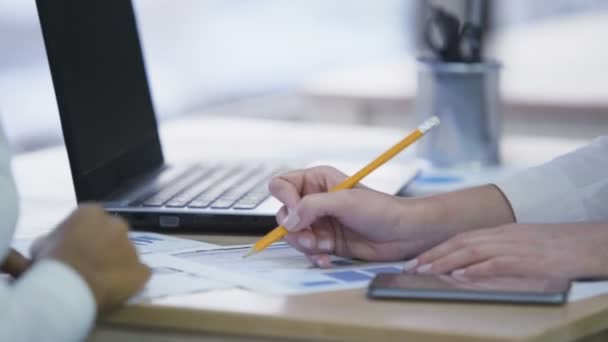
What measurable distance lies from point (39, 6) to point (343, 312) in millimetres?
474

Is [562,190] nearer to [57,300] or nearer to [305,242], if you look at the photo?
[305,242]

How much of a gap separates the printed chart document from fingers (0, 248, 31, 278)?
0.14 m

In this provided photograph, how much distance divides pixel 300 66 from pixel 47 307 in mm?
2503

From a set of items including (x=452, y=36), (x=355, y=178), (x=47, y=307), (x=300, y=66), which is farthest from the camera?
(x=300, y=66)

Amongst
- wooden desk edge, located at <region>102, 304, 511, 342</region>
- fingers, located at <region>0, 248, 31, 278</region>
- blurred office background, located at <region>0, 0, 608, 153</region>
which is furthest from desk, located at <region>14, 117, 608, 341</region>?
blurred office background, located at <region>0, 0, 608, 153</region>

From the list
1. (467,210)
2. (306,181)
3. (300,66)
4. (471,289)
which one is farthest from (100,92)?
(300,66)

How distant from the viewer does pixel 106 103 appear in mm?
1231

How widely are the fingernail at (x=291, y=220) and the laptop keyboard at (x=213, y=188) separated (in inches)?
6.3

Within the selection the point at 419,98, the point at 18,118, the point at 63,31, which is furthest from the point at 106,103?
the point at 18,118

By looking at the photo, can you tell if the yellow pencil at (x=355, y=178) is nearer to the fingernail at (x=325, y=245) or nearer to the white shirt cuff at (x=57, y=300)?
the fingernail at (x=325, y=245)

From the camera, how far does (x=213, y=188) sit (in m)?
1.25

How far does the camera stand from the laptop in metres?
1.13

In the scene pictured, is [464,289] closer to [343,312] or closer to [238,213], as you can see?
[343,312]

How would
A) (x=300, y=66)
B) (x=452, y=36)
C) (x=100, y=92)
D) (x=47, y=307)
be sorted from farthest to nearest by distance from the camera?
(x=300, y=66), (x=452, y=36), (x=100, y=92), (x=47, y=307)
